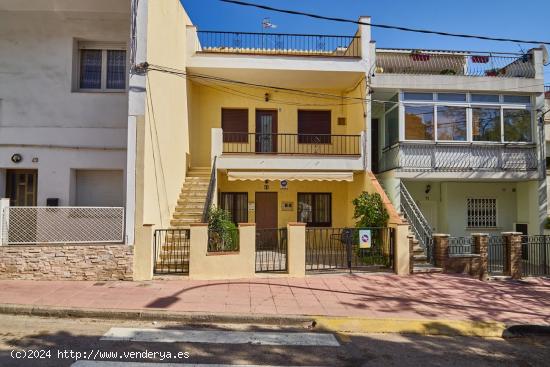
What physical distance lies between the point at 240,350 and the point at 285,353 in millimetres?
671

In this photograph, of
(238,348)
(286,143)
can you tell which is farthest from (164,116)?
(238,348)

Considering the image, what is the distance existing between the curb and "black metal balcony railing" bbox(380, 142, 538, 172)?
25.2ft

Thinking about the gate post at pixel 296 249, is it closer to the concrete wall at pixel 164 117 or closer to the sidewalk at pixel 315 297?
the sidewalk at pixel 315 297

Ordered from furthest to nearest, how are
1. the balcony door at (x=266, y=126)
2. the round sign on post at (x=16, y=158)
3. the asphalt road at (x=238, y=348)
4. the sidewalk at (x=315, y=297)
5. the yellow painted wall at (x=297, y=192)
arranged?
1. the balcony door at (x=266, y=126)
2. the yellow painted wall at (x=297, y=192)
3. the round sign on post at (x=16, y=158)
4. the sidewalk at (x=315, y=297)
5. the asphalt road at (x=238, y=348)

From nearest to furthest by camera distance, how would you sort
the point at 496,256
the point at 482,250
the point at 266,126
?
the point at 482,250 < the point at 496,256 < the point at 266,126

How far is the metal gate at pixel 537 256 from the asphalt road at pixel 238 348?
7286mm

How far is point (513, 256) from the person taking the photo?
472 inches

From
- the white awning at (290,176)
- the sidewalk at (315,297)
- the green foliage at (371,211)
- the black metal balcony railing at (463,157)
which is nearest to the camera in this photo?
the sidewalk at (315,297)

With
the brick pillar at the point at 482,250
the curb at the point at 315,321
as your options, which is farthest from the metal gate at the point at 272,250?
the brick pillar at the point at 482,250

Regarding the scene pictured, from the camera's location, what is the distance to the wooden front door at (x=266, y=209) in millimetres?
15695

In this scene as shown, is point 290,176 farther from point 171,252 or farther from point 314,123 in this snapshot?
point 171,252

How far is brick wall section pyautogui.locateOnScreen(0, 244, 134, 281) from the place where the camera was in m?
9.29

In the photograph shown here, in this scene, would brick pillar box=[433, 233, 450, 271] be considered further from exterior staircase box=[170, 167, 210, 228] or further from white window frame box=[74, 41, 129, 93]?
white window frame box=[74, 41, 129, 93]

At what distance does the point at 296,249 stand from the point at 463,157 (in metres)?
7.93
